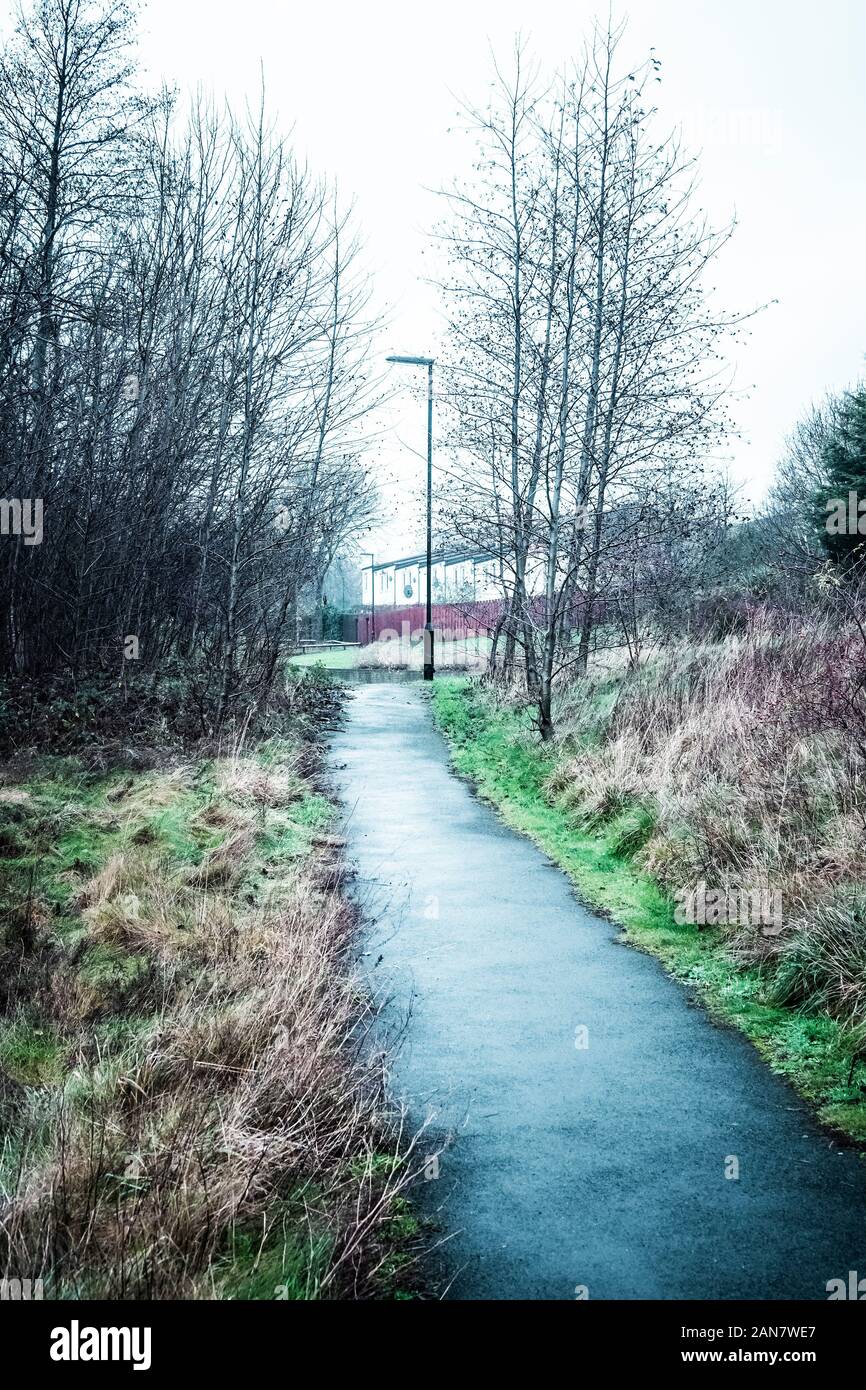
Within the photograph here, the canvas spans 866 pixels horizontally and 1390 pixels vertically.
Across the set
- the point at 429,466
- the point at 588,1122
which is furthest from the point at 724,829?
the point at 429,466

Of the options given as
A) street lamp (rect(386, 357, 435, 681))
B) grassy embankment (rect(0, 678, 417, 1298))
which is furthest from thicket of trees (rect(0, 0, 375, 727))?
grassy embankment (rect(0, 678, 417, 1298))

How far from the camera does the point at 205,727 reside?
11602 mm

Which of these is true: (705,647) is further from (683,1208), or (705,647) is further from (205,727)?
(683,1208)

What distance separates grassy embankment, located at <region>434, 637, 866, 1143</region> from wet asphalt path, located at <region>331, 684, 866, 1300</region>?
26cm

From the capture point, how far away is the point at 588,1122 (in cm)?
384

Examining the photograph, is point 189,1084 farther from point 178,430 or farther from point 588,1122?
point 178,430

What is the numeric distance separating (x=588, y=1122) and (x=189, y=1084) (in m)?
1.65

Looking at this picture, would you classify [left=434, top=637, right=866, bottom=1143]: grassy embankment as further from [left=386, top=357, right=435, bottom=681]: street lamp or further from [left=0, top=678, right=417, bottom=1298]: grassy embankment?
[left=386, top=357, right=435, bottom=681]: street lamp

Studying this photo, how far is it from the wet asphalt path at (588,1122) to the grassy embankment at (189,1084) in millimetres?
316

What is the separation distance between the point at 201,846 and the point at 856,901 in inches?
193

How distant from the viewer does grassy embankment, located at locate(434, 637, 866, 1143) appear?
4.62 m

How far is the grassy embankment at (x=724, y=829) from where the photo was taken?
182 inches

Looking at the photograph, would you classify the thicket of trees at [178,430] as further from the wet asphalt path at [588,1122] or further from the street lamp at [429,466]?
the wet asphalt path at [588,1122]
